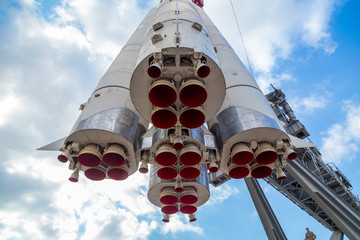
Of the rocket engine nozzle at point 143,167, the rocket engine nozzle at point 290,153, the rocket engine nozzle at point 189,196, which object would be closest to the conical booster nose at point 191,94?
the rocket engine nozzle at point 143,167

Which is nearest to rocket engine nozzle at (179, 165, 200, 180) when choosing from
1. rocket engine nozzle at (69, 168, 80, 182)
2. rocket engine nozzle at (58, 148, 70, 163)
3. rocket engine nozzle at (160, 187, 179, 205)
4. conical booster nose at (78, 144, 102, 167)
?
rocket engine nozzle at (160, 187, 179, 205)

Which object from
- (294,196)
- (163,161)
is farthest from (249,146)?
(294,196)

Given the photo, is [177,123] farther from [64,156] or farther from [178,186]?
Result: [64,156]

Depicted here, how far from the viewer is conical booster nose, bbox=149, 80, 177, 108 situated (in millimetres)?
3805

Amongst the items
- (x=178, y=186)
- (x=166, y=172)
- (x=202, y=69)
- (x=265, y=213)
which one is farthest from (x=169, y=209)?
(x=265, y=213)

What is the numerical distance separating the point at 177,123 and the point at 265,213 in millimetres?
7599

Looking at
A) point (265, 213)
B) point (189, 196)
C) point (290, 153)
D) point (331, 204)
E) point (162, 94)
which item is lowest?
point (290, 153)

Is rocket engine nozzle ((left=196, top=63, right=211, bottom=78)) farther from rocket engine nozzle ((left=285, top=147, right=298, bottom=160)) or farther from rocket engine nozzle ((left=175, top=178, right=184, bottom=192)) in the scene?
rocket engine nozzle ((left=175, top=178, right=184, bottom=192))

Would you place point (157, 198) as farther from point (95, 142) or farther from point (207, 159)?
point (95, 142)

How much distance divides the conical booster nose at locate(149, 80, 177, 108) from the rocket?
16 mm

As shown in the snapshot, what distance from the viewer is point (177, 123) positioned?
4.45 meters

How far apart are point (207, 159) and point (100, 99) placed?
8.80 feet

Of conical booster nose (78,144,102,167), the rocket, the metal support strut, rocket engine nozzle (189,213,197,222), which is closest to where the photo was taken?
the rocket

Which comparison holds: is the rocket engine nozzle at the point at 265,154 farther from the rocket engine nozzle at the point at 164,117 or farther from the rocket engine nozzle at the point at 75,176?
the rocket engine nozzle at the point at 75,176
